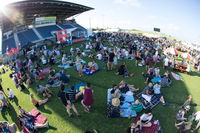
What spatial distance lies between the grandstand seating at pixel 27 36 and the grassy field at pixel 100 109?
62.8ft

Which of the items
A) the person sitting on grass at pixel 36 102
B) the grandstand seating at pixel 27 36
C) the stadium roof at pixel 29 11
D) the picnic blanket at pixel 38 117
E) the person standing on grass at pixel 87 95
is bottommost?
the picnic blanket at pixel 38 117

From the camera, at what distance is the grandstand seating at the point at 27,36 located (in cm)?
2669

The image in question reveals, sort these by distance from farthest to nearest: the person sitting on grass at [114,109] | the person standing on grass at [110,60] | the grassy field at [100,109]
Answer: the person standing on grass at [110,60] < the person sitting on grass at [114,109] < the grassy field at [100,109]

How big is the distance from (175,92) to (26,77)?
12.6m

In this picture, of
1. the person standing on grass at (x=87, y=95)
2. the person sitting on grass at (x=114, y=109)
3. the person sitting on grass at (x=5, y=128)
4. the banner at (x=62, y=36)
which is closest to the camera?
the person sitting on grass at (x=5, y=128)

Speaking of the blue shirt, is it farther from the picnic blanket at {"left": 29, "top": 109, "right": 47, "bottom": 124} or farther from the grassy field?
the picnic blanket at {"left": 29, "top": 109, "right": 47, "bottom": 124}

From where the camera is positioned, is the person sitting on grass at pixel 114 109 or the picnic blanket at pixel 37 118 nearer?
A: the picnic blanket at pixel 37 118

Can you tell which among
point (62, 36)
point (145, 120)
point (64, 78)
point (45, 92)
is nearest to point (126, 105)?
point (145, 120)

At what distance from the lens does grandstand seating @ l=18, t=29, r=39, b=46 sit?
1051 inches

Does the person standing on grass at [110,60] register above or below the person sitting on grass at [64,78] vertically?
above

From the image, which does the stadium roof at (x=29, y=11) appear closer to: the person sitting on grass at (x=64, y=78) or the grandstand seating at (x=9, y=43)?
the grandstand seating at (x=9, y=43)

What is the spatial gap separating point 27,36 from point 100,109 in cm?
2919

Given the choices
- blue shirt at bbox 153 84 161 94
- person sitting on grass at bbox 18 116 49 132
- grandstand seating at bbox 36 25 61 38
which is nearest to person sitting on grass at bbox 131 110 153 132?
blue shirt at bbox 153 84 161 94

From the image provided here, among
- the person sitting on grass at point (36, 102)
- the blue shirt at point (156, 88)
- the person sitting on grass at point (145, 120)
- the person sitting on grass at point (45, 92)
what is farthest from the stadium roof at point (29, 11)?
the person sitting on grass at point (145, 120)
